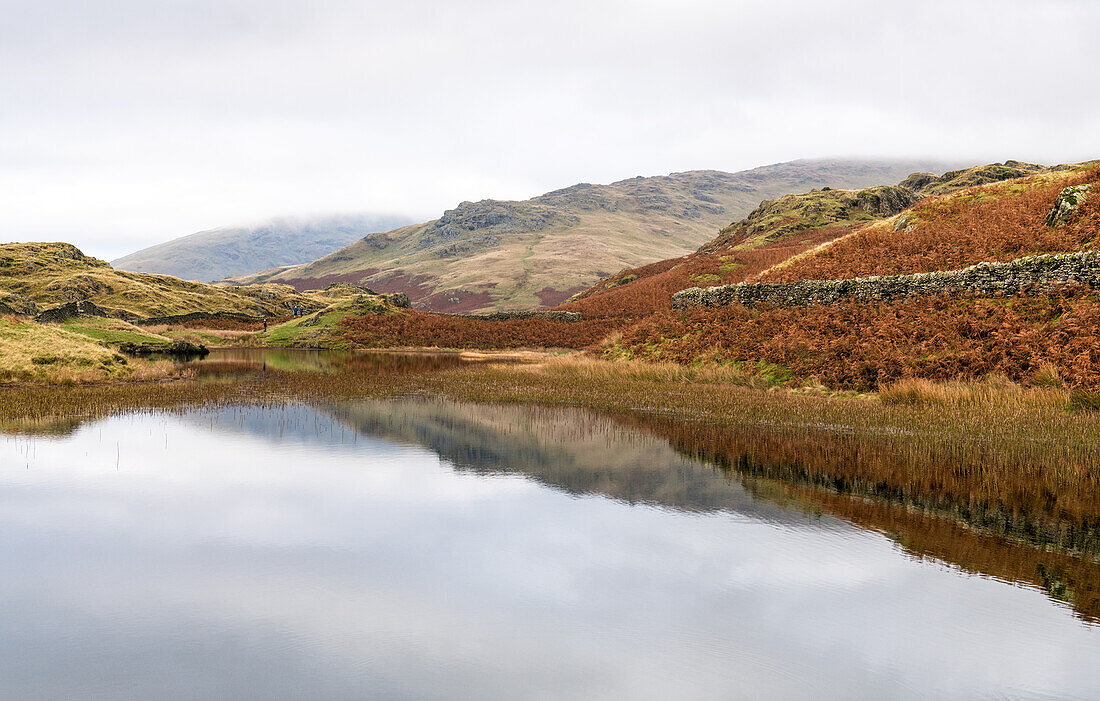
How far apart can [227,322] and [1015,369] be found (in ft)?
279

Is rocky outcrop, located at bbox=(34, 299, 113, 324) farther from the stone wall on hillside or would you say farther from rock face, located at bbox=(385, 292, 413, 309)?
the stone wall on hillside

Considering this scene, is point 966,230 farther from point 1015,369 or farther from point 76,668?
point 76,668

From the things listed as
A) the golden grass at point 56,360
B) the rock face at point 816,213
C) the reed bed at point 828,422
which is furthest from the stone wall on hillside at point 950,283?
the rock face at point 816,213

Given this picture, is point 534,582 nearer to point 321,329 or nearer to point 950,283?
point 950,283

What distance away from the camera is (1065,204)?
30578 millimetres

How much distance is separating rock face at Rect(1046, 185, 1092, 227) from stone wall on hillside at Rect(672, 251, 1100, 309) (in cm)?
634

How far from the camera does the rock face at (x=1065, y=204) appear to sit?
30.1 m

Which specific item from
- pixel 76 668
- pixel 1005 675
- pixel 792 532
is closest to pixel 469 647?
pixel 76 668

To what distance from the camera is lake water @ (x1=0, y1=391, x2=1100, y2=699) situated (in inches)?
262

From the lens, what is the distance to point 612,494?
1392cm

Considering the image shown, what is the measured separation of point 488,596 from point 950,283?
27.8m

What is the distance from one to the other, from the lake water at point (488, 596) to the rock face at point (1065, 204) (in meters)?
26.3

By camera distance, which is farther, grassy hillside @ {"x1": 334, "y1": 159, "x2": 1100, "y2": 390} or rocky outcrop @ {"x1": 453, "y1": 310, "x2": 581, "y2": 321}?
rocky outcrop @ {"x1": 453, "y1": 310, "x2": 581, "y2": 321}

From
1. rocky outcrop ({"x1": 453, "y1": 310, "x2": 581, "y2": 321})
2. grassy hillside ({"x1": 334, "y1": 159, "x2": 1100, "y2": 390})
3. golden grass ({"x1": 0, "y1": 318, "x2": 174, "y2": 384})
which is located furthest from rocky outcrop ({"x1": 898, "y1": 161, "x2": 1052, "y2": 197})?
golden grass ({"x1": 0, "y1": 318, "x2": 174, "y2": 384})
